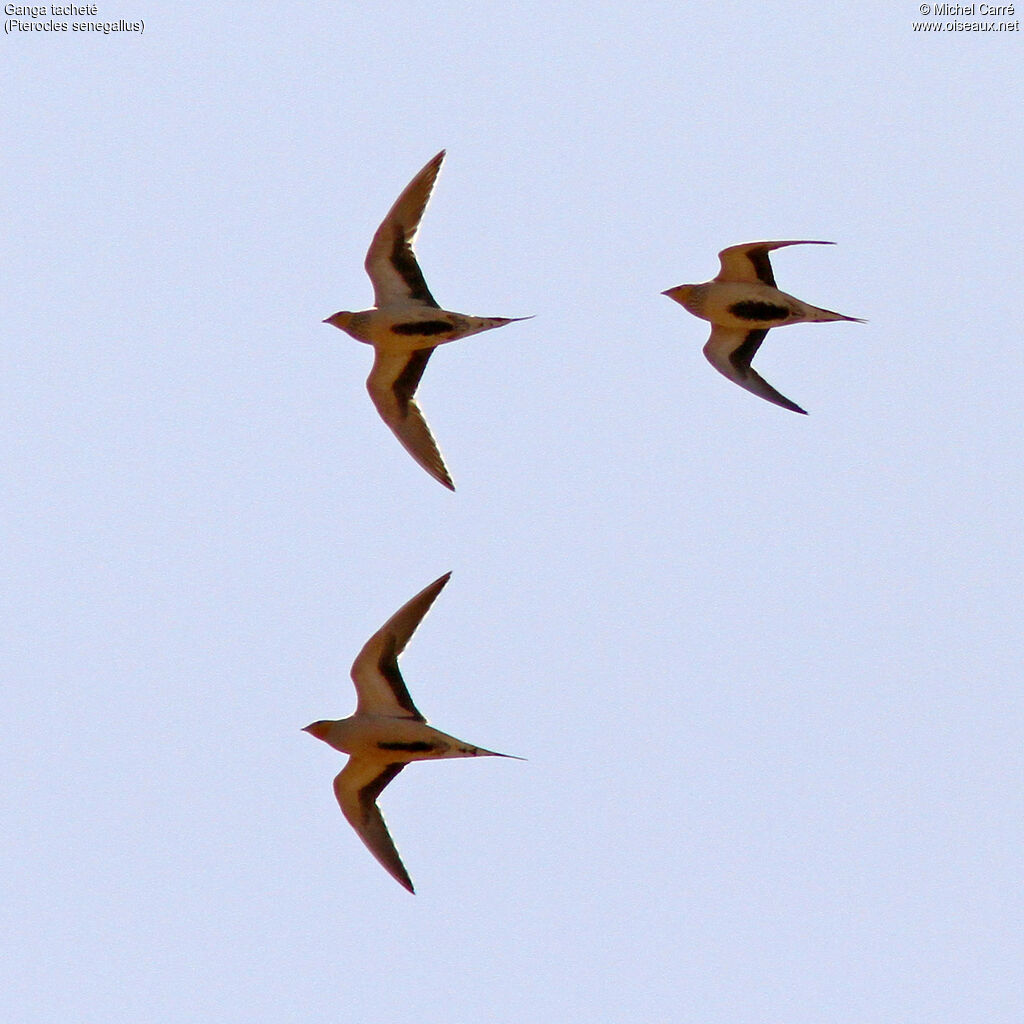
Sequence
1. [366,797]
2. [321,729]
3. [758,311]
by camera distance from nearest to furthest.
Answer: [321,729], [366,797], [758,311]

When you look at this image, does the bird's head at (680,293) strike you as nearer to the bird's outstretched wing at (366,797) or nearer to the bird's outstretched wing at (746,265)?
the bird's outstretched wing at (746,265)

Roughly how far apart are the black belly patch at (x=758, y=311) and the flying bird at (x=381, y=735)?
390 centimetres

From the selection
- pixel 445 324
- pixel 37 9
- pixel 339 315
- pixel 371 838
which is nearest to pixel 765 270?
pixel 445 324

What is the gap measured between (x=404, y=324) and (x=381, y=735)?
387 cm

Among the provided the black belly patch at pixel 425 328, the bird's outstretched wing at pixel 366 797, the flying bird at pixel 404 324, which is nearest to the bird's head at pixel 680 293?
the flying bird at pixel 404 324

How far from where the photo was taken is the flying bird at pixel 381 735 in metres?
14.2

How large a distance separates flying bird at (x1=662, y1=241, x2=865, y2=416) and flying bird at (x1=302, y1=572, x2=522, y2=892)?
3.74 metres

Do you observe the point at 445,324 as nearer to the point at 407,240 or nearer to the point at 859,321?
the point at 407,240

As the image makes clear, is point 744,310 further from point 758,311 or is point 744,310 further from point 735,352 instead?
point 735,352

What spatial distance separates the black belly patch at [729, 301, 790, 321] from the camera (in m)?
15.2

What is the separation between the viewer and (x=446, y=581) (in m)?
14.2

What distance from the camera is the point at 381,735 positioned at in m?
14.3

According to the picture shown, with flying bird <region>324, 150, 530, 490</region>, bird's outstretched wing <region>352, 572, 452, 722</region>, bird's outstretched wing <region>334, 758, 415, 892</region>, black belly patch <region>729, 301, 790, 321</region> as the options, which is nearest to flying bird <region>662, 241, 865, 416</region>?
black belly patch <region>729, 301, 790, 321</region>

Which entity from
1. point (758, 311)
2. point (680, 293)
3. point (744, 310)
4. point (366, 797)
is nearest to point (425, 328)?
point (680, 293)
